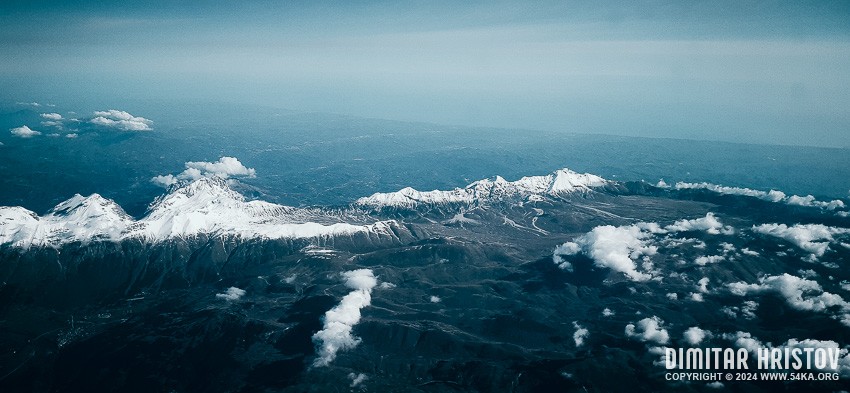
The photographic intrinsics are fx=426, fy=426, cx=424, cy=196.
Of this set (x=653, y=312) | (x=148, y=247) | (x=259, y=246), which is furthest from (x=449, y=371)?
(x=148, y=247)

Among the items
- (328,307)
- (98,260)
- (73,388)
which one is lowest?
(73,388)

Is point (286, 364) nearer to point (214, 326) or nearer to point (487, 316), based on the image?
point (214, 326)

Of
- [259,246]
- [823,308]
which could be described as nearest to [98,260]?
[259,246]

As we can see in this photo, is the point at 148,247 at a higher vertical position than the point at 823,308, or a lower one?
higher

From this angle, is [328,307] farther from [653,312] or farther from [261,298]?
[653,312]

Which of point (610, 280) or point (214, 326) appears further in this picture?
point (610, 280)

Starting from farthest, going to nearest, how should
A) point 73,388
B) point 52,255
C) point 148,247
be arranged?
point 148,247
point 52,255
point 73,388

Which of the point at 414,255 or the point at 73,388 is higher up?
the point at 414,255

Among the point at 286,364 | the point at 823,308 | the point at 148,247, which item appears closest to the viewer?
the point at 286,364

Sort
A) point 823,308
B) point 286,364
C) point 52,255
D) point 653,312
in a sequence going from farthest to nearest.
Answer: point 52,255 → point 653,312 → point 823,308 → point 286,364

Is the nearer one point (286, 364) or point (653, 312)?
point (286, 364)
